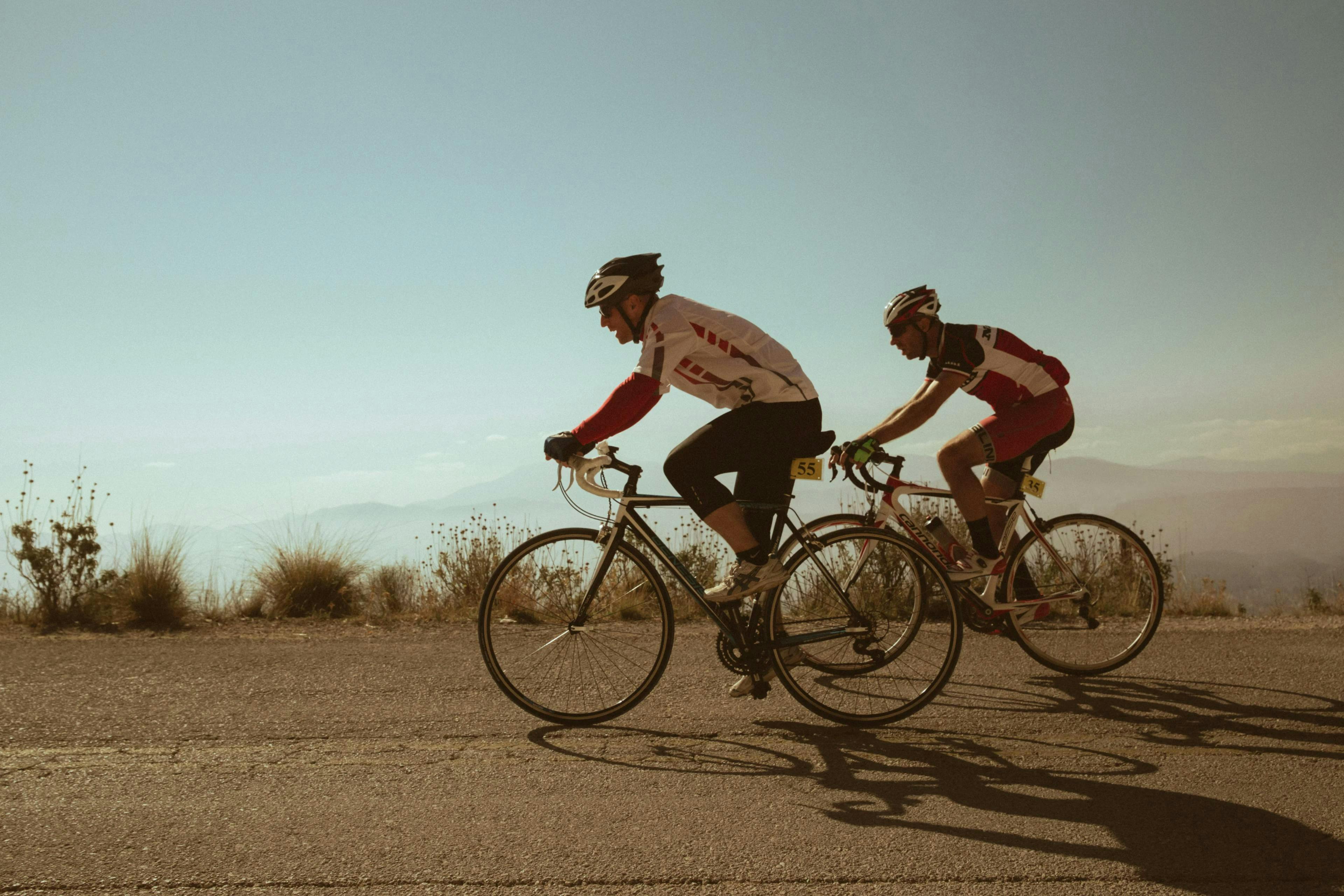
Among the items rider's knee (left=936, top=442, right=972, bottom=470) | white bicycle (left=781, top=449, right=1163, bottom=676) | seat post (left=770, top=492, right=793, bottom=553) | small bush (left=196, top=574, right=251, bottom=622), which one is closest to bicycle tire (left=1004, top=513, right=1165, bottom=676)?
white bicycle (left=781, top=449, right=1163, bottom=676)

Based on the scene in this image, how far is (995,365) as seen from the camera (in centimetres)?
596

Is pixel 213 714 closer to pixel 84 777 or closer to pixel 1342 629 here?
pixel 84 777

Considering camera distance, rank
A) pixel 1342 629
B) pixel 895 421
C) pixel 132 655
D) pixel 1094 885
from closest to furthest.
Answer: pixel 1094 885 < pixel 895 421 < pixel 132 655 < pixel 1342 629

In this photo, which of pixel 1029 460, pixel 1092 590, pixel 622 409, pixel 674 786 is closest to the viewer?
pixel 674 786

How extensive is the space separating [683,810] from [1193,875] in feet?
5.90

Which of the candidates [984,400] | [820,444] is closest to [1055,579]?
[984,400]

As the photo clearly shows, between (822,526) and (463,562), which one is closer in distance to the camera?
(822,526)

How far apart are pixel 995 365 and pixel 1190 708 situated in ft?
7.41

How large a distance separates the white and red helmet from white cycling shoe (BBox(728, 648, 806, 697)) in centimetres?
216

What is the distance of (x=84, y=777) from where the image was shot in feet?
13.6

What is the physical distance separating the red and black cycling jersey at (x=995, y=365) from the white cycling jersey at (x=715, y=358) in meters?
1.26

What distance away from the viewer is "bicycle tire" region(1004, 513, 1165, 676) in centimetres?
596

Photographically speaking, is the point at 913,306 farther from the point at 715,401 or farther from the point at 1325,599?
the point at 1325,599

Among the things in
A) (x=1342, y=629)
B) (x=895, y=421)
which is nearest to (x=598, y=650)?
(x=895, y=421)
